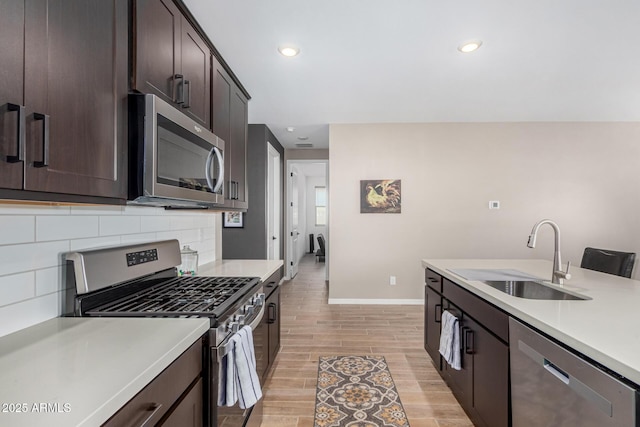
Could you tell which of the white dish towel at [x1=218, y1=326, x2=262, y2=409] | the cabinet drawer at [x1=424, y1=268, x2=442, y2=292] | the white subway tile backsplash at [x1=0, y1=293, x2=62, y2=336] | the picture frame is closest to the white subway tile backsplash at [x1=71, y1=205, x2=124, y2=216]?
the white subway tile backsplash at [x1=0, y1=293, x2=62, y2=336]

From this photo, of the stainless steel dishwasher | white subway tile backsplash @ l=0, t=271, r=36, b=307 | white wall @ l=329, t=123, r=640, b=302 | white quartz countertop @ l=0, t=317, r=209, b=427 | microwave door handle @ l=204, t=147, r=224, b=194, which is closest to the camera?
white quartz countertop @ l=0, t=317, r=209, b=427

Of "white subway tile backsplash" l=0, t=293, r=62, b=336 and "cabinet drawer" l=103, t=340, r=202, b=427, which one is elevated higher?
"white subway tile backsplash" l=0, t=293, r=62, b=336

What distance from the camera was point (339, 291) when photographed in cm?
436

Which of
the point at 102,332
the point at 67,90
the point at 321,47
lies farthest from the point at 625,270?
the point at 67,90

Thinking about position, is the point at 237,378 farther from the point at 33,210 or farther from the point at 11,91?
the point at 11,91

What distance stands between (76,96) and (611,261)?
11.4ft

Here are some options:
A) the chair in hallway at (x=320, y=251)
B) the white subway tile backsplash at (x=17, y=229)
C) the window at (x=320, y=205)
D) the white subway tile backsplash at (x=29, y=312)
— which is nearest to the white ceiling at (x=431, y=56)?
the white subway tile backsplash at (x=17, y=229)

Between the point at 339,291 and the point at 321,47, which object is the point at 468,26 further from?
the point at 339,291

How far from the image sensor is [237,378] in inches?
50.8

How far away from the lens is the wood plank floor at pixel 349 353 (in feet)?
6.54

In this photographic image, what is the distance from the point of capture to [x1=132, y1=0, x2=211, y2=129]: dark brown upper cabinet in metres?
1.29

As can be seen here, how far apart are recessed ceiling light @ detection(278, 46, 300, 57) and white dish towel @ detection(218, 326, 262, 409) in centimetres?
205

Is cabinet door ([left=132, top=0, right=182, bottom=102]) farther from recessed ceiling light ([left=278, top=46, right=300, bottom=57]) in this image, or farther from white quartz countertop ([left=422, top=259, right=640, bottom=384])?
white quartz countertop ([left=422, top=259, right=640, bottom=384])

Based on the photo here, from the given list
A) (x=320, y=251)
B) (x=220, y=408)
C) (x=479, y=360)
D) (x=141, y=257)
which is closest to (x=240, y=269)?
(x=141, y=257)
